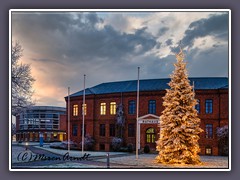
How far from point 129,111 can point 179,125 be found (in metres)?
9.56

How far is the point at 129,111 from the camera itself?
2602 centimetres

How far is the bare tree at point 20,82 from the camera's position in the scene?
1349cm

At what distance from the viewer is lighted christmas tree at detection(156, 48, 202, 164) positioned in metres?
16.1

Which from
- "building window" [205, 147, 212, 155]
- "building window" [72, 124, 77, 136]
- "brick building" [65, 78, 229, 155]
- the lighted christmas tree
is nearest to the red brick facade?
"brick building" [65, 78, 229, 155]

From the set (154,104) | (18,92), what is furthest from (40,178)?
(154,104)

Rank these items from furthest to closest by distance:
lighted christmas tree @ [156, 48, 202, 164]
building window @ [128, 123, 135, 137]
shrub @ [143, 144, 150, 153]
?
building window @ [128, 123, 135, 137] → shrub @ [143, 144, 150, 153] → lighted christmas tree @ [156, 48, 202, 164]

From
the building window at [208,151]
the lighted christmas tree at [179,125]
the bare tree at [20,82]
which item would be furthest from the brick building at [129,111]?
the bare tree at [20,82]

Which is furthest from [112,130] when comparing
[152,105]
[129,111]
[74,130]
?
[152,105]

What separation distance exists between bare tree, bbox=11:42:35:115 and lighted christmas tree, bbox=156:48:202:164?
21.3 ft

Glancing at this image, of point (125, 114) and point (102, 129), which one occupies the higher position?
point (125, 114)

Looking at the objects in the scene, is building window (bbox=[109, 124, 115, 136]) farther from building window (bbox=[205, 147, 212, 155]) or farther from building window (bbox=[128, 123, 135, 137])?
building window (bbox=[205, 147, 212, 155])

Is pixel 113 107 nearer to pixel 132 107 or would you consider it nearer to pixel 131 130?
pixel 132 107

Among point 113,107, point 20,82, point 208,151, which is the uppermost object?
point 20,82

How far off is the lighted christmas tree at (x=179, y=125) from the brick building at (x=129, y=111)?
4663 millimetres
